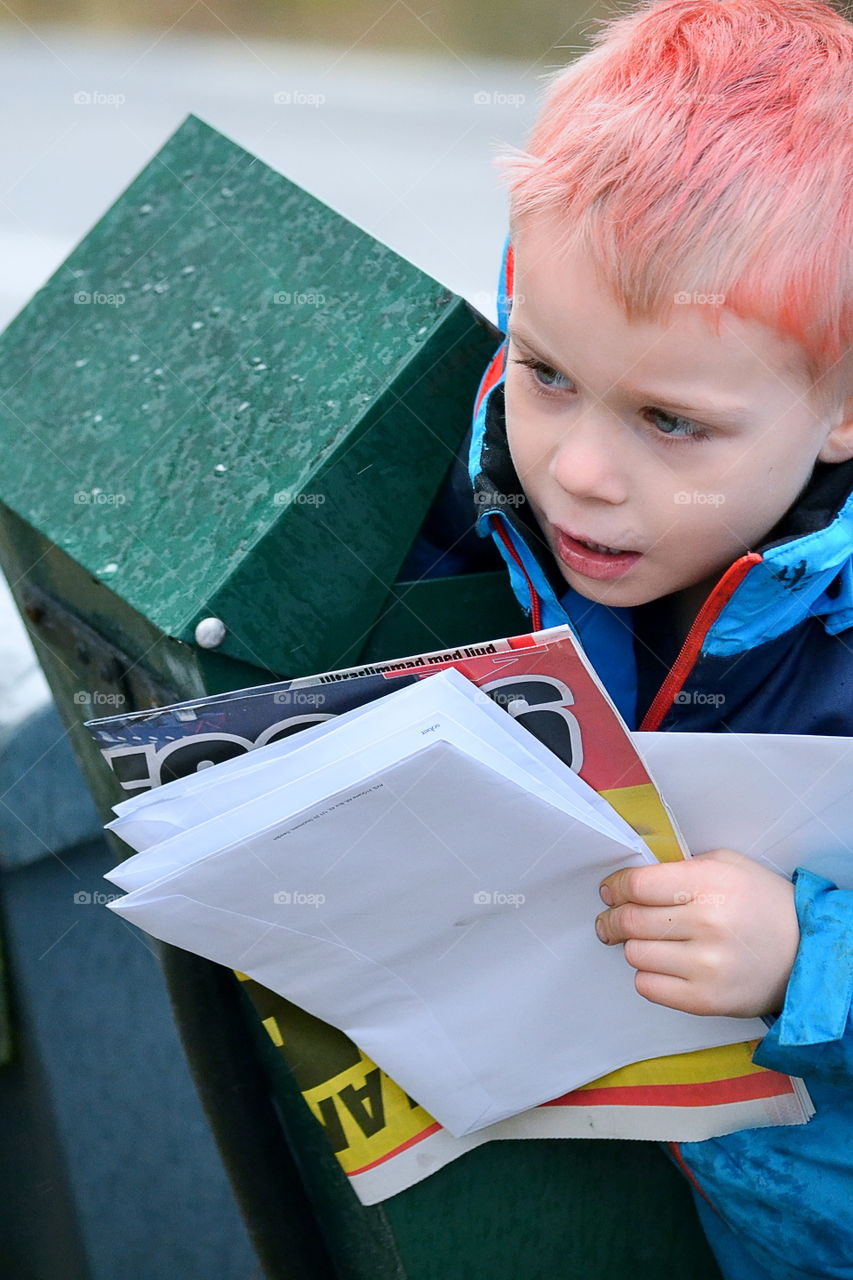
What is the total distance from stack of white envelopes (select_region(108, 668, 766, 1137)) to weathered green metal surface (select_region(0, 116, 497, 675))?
17cm

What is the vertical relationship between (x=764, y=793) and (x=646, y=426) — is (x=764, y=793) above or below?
below

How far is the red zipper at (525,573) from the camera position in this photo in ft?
3.34

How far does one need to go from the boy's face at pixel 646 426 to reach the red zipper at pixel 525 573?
0.06 m

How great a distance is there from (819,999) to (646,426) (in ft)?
1.35

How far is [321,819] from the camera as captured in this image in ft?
2.71

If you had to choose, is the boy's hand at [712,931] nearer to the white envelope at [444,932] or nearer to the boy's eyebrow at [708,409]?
the white envelope at [444,932]

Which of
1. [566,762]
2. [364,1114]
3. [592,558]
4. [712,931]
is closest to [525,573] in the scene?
[592,558]

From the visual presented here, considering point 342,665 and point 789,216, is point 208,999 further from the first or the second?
point 789,216

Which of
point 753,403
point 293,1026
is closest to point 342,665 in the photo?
point 293,1026

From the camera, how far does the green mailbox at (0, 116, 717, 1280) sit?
3.15ft

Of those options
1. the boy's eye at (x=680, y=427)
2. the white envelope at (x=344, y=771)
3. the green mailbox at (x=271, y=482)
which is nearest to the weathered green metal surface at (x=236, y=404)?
the green mailbox at (x=271, y=482)

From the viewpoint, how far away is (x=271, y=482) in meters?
0.96

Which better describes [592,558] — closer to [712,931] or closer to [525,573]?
[525,573]

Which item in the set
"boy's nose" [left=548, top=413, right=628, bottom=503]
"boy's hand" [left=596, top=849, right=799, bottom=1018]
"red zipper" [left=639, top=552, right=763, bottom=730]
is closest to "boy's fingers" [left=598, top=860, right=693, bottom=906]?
"boy's hand" [left=596, top=849, right=799, bottom=1018]
